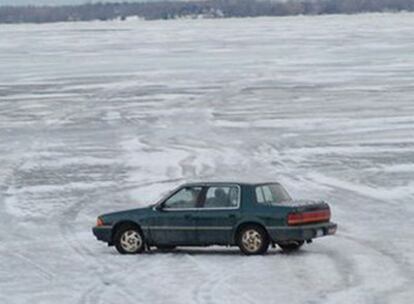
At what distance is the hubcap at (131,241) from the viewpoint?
20422 millimetres

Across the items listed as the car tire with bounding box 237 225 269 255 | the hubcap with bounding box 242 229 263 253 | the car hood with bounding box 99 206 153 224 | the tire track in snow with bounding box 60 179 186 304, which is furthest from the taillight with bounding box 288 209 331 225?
the car hood with bounding box 99 206 153 224

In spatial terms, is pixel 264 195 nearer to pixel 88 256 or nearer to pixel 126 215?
pixel 126 215

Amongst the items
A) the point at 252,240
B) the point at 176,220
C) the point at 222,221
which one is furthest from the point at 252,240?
the point at 176,220

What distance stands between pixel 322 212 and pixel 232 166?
12993 mm

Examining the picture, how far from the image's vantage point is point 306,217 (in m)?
19.3

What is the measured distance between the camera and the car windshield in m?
19.8

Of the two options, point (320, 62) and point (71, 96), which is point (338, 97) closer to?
point (71, 96)

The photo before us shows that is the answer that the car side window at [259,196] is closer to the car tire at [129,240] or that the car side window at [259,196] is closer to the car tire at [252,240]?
the car tire at [252,240]

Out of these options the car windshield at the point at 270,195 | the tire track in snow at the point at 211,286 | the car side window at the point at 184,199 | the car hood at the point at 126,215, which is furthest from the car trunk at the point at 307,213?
the car hood at the point at 126,215

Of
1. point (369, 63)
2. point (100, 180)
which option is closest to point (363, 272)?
point (100, 180)

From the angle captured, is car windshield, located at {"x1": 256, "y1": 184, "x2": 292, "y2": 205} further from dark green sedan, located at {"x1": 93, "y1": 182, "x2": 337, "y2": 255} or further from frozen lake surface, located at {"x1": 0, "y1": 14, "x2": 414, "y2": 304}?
frozen lake surface, located at {"x1": 0, "y1": 14, "x2": 414, "y2": 304}

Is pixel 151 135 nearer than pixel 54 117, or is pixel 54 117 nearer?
pixel 151 135

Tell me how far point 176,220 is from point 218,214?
2.30ft

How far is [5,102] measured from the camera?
182 ft
